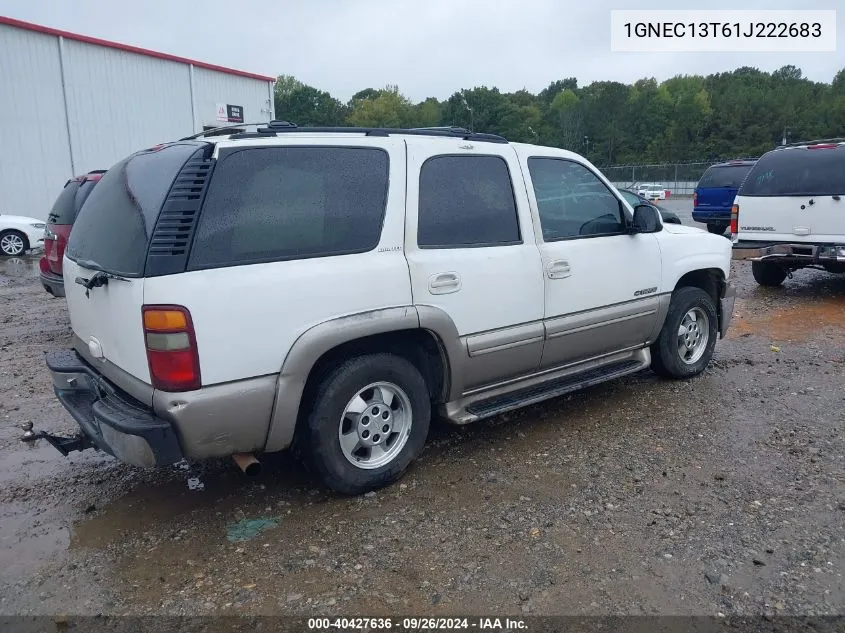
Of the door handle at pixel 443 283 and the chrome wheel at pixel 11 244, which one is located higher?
the chrome wheel at pixel 11 244

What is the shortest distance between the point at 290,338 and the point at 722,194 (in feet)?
52.3

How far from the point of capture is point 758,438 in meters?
4.41

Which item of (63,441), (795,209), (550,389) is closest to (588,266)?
(550,389)

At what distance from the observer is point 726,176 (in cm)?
1684

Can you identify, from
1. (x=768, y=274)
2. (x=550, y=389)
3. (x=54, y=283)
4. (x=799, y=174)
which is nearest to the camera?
(x=550, y=389)

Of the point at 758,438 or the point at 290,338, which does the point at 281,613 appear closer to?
the point at 290,338

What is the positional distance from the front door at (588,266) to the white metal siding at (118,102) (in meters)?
20.5

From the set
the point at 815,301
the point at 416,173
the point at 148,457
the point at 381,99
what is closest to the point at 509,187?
the point at 416,173

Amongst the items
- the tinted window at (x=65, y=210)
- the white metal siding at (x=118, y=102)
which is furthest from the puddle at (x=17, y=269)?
the white metal siding at (x=118, y=102)

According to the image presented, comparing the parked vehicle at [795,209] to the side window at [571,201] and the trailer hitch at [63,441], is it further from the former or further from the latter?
the trailer hitch at [63,441]

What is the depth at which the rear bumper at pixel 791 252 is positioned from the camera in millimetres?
8109

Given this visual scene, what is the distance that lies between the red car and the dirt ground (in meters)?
2.42

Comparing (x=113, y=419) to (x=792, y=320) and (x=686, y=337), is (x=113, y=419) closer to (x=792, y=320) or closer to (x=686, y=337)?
→ (x=686, y=337)

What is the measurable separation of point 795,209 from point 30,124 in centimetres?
2024
